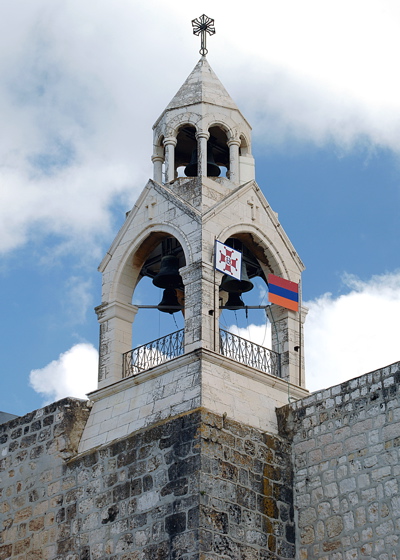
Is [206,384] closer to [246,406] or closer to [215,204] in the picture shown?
[246,406]

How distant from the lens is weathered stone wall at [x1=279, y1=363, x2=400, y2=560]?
14.5m

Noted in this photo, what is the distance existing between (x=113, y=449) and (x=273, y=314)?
361 centimetres

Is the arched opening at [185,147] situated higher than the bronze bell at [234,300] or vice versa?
the arched opening at [185,147]

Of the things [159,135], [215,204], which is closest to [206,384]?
[215,204]

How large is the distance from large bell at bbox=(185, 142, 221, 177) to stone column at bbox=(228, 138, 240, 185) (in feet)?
1.86

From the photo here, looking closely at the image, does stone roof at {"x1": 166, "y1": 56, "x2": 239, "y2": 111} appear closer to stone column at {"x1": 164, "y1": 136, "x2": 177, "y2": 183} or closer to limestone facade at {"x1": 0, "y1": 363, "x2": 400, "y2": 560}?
stone column at {"x1": 164, "y1": 136, "x2": 177, "y2": 183}

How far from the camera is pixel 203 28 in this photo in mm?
20375

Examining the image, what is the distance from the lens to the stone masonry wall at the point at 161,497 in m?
14.7

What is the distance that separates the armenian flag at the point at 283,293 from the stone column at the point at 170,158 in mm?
2465

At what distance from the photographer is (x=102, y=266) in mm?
18656

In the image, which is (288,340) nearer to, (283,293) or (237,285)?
(283,293)

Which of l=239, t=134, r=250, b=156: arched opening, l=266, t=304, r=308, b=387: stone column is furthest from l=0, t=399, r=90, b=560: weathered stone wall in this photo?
l=239, t=134, r=250, b=156: arched opening

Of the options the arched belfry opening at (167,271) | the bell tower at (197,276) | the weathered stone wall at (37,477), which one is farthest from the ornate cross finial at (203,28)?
the weathered stone wall at (37,477)

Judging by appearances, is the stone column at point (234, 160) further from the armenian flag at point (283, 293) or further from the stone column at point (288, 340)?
the stone column at point (288, 340)
